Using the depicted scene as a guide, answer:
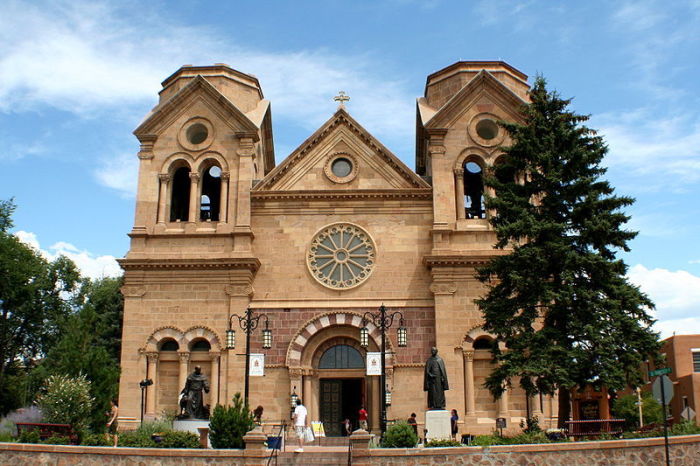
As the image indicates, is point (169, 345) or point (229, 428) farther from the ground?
point (169, 345)

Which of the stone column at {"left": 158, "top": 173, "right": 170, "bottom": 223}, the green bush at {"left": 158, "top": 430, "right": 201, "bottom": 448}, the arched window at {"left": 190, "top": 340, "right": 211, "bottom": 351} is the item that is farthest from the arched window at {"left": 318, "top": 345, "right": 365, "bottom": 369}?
the green bush at {"left": 158, "top": 430, "right": 201, "bottom": 448}

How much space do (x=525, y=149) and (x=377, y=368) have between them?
34.2ft

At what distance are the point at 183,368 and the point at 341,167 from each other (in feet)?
38.5

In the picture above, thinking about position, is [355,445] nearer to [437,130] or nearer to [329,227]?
[329,227]

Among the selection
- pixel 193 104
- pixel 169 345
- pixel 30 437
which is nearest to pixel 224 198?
pixel 193 104

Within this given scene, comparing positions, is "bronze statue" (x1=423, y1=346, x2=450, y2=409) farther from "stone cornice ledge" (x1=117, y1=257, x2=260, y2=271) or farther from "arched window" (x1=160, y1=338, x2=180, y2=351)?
"arched window" (x1=160, y1=338, x2=180, y2=351)

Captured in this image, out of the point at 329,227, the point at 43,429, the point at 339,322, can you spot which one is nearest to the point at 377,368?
the point at 339,322

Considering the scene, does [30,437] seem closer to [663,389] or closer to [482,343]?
[663,389]

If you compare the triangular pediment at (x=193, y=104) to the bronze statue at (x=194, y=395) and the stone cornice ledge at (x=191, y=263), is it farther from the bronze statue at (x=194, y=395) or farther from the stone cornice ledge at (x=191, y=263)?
the bronze statue at (x=194, y=395)

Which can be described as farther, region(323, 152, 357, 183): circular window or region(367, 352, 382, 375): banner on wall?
region(323, 152, 357, 183): circular window

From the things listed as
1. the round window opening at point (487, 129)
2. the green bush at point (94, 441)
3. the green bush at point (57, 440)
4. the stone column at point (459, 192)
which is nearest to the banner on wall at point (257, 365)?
the green bush at point (94, 441)

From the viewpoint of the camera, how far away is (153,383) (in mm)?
32625

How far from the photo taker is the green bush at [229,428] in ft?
74.7

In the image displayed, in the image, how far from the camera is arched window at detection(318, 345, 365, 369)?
33.6 m
